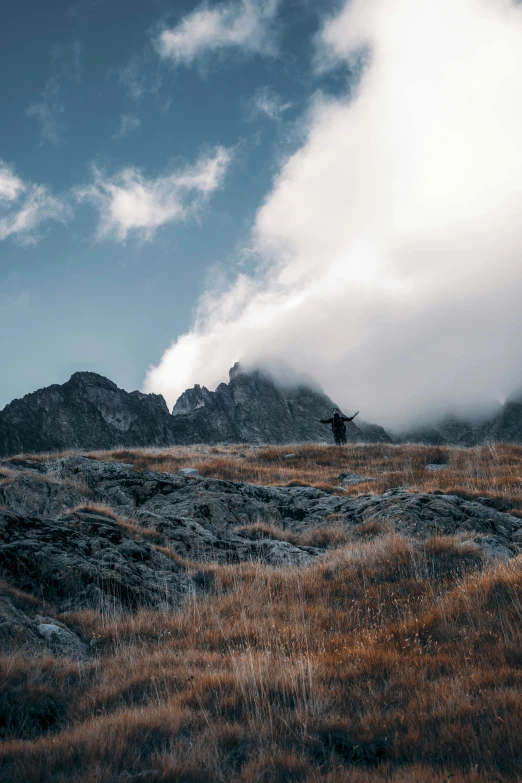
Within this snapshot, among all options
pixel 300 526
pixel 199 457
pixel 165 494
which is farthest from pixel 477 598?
pixel 199 457

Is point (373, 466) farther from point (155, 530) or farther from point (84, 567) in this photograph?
point (84, 567)

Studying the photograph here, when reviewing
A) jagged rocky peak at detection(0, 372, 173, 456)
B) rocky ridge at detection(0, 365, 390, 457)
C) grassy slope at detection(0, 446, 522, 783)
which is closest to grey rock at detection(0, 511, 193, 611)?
grassy slope at detection(0, 446, 522, 783)

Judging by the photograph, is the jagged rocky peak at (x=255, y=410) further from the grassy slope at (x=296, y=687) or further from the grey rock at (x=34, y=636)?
the grey rock at (x=34, y=636)

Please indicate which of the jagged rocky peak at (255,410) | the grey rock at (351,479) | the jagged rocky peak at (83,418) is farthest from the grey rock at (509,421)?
the grey rock at (351,479)

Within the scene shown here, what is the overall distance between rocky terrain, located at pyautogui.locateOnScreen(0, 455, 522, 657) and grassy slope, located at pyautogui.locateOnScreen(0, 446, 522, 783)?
2.16 ft

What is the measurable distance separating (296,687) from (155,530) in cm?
701

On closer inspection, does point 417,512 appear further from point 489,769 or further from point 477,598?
point 489,769

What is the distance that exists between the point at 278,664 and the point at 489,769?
206 cm

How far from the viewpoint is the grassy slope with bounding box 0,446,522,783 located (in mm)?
3125

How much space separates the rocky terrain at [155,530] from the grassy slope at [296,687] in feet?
2.16

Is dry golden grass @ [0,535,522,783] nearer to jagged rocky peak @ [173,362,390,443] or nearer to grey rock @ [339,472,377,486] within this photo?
grey rock @ [339,472,377,486]

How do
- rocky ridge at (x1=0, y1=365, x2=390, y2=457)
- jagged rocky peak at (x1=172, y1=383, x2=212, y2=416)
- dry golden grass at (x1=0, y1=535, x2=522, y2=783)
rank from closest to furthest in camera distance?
dry golden grass at (x1=0, y1=535, x2=522, y2=783) < rocky ridge at (x1=0, y1=365, x2=390, y2=457) < jagged rocky peak at (x1=172, y1=383, x2=212, y2=416)

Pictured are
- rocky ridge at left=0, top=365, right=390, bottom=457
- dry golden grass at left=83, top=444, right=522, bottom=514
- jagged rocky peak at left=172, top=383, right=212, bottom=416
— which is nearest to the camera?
dry golden grass at left=83, top=444, right=522, bottom=514

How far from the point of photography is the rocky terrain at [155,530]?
6773 mm
